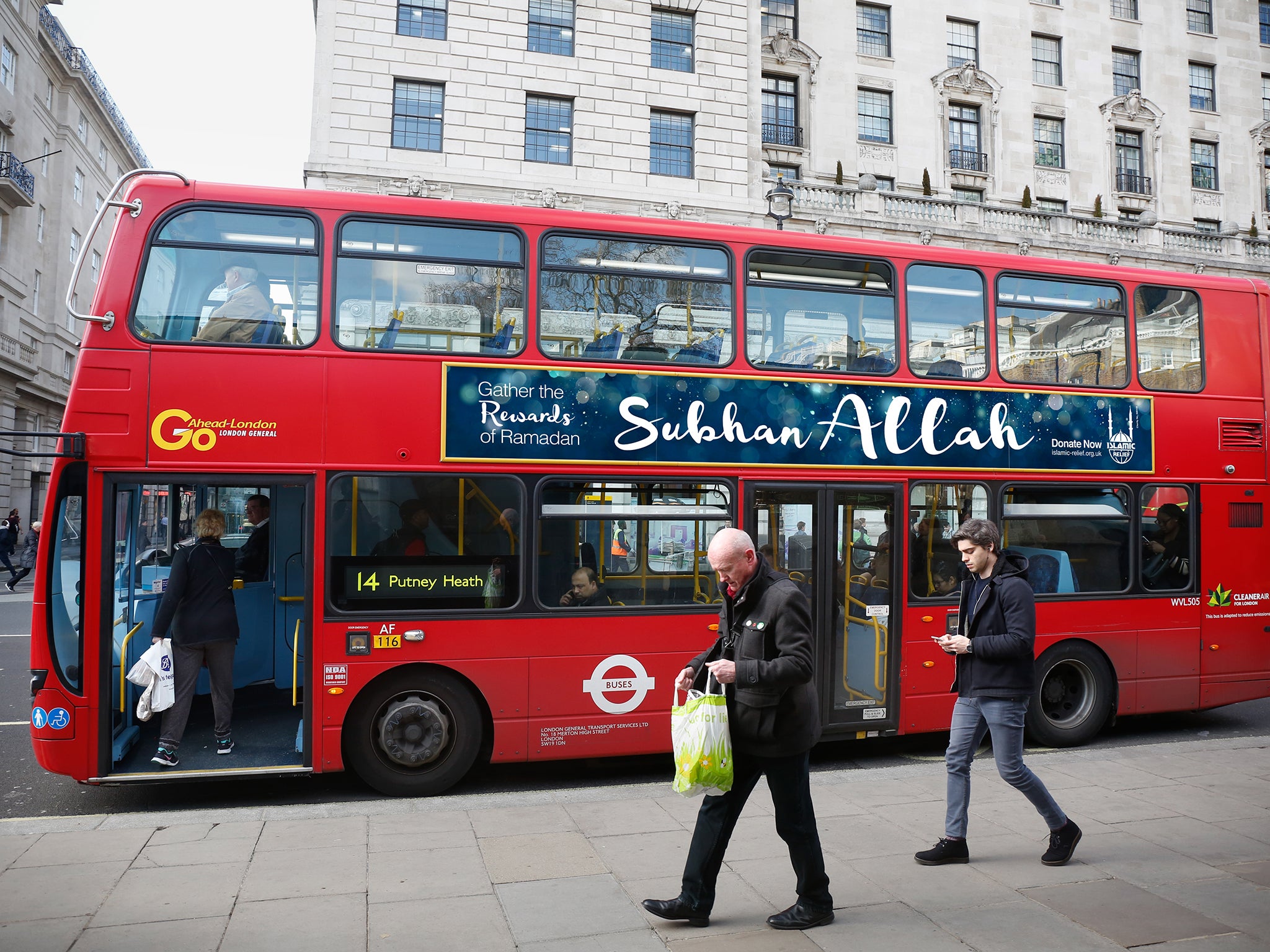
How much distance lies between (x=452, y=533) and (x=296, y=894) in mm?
2639

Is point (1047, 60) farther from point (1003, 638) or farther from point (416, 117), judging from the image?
point (1003, 638)

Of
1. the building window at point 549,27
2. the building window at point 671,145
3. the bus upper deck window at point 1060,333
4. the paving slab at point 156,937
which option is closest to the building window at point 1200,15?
the building window at point 671,145

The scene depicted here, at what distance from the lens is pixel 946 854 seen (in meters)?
4.89

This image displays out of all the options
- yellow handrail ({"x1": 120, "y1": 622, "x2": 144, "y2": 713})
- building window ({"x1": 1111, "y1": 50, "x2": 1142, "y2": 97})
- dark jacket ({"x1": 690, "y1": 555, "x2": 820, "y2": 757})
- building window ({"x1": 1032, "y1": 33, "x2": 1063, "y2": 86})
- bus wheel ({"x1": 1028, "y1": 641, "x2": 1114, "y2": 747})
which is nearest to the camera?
dark jacket ({"x1": 690, "y1": 555, "x2": 820, "y2": 757})

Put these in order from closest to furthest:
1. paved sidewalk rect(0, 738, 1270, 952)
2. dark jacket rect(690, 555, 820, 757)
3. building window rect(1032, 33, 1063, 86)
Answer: dark jacket rect(690, 555, 820, 757) → paved sidewalk rect(0, 738, 1270, 952) → building window rect(1032, 33, 1063, 86)

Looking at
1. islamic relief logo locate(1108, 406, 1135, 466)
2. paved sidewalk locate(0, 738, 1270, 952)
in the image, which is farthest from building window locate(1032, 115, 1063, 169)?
paved sidewalk locate(0, 738, 1270, 952)

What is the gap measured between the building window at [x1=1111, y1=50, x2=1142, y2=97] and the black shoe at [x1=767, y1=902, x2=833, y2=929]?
37282 millimetres

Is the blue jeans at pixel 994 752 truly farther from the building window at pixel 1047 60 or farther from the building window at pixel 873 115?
the building window at pixel 1047 60

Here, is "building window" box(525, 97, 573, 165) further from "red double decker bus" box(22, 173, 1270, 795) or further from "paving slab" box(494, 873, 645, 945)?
"paving slab" box(494, 873, 645, 945)

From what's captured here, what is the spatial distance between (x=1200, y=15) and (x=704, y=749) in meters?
42.1

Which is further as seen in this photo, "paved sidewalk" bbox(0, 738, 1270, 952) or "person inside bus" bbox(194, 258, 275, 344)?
"person inside bus" bbox(194, 258, 275, 344)

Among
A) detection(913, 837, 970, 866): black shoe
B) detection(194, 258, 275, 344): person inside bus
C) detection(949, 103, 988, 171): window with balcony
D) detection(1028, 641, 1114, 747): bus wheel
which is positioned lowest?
detection(913, 837, 970, 866): black shoe

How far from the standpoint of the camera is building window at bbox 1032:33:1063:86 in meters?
32.4

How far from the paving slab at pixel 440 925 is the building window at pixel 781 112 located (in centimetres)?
2880
